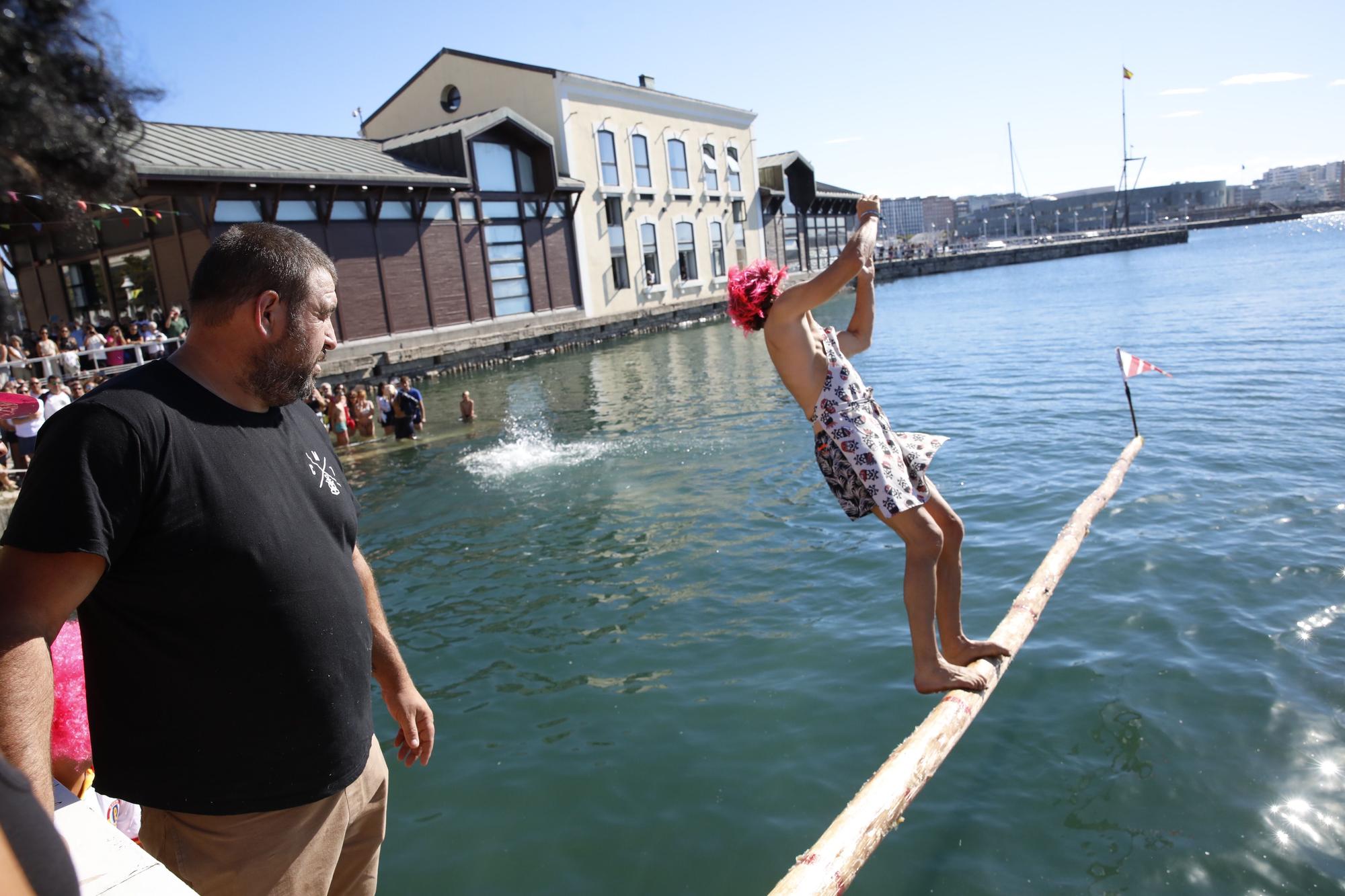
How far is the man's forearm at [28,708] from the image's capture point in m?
1.80

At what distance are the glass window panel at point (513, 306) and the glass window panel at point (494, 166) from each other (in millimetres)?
4301

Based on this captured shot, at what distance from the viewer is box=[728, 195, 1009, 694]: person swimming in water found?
4.20 m

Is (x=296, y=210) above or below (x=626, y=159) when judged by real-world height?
below

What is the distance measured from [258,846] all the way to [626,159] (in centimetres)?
4184

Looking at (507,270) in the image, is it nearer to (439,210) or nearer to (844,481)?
(439,210)

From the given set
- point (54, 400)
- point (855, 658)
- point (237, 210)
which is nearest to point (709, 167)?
point (237, 210)

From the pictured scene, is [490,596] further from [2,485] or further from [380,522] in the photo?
[2,485]

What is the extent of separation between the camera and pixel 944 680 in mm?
4203

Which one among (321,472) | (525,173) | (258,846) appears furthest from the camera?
(525,173)

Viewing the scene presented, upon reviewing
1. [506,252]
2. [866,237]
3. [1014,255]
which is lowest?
[1014,255]

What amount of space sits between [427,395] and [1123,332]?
21140mm

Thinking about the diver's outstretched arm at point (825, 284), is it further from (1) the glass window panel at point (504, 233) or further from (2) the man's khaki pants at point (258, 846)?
(1) the glass window panel at point (504, 233)

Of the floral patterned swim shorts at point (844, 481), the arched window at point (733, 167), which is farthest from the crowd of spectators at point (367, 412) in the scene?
the arched window at point (733, 167)

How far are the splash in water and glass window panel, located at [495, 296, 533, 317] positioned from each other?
17439mm
